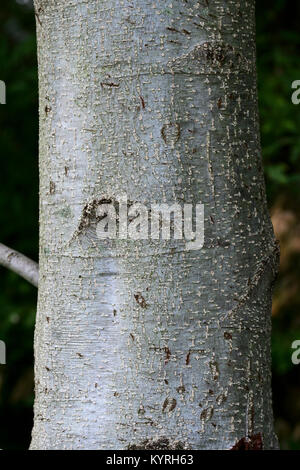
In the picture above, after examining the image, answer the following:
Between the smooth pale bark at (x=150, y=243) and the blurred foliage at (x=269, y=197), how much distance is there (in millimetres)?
1698

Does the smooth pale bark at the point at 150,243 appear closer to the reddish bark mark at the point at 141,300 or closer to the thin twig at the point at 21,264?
the reddish bark mark at the point at 141,300

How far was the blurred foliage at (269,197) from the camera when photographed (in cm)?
271

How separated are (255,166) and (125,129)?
8.5 inches

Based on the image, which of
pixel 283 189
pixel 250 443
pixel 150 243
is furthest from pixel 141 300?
pixel 283 189

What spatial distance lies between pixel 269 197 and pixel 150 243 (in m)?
2.20

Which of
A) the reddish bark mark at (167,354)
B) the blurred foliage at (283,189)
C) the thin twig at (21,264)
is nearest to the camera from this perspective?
the reddish bark mark at (167,354)

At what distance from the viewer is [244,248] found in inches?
33.4

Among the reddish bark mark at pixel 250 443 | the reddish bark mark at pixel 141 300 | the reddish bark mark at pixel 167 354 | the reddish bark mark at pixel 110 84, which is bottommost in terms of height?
the reddish bark mark at pixel 250 443

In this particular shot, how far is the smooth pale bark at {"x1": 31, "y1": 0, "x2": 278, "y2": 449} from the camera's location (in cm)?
80

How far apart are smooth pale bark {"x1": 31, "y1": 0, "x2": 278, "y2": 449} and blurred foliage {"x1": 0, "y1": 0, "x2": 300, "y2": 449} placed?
5.57 ft

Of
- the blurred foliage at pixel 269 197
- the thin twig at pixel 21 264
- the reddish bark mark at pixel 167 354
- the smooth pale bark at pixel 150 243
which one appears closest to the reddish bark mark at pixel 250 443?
the smooth pale bark at pixel 150 243

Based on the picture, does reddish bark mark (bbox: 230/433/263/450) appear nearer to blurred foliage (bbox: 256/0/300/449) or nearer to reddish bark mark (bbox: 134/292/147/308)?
reddish bark mark (bbox: 134/292/147/308)

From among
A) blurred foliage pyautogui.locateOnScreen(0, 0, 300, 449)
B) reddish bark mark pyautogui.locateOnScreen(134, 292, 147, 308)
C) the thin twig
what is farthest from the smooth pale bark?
blurred foliage pyautogui.locateOnScreen(0, 0, 300, 449)

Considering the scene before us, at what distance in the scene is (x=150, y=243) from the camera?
0.80 m
